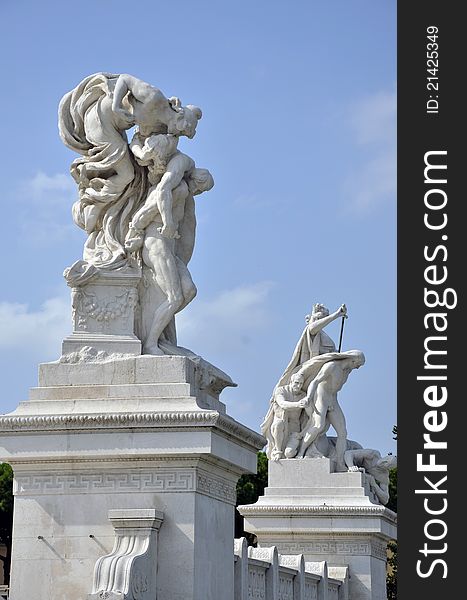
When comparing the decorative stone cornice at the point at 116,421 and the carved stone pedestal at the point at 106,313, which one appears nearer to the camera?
the decorative stone cornice at the point at 116,421

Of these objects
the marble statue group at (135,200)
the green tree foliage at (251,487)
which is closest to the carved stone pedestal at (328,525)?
the marble statue group at (135,200)

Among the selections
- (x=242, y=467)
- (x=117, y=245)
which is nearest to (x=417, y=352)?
(x=242, y=467)

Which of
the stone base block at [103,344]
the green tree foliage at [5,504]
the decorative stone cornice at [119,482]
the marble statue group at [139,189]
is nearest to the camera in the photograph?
the decorative stone cornice at [119,482]

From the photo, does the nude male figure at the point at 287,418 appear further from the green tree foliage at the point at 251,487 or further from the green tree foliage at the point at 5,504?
the green tree foliage at the point at 5,504

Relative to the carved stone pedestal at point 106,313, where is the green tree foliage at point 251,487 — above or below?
above

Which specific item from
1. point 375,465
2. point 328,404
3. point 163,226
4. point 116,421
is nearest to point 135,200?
point 163,226

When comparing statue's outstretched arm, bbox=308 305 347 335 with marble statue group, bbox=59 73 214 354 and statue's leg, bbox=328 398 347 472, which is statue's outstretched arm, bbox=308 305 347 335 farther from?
marble statue group, bbox=59 73 214 354

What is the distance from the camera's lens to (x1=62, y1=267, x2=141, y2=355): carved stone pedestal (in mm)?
15227

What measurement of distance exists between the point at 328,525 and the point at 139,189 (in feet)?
31.0

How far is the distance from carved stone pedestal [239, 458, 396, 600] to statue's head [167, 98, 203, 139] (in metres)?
9.29

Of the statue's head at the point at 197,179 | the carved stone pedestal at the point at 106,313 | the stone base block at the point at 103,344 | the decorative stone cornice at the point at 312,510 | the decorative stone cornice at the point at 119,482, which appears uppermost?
the statue's head at the point at 197,179

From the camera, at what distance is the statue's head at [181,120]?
1597cm

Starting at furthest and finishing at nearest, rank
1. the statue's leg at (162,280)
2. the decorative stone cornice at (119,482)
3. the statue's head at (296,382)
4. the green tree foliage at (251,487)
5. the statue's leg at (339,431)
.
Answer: the green tree foliage at (251,487) → the statue's head at (296,382) → the statue's leg at (339,431) → the statue's leg at (162,280) → the decorative stone cornice at (119,482)

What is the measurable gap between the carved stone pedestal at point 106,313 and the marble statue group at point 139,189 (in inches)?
4.2
